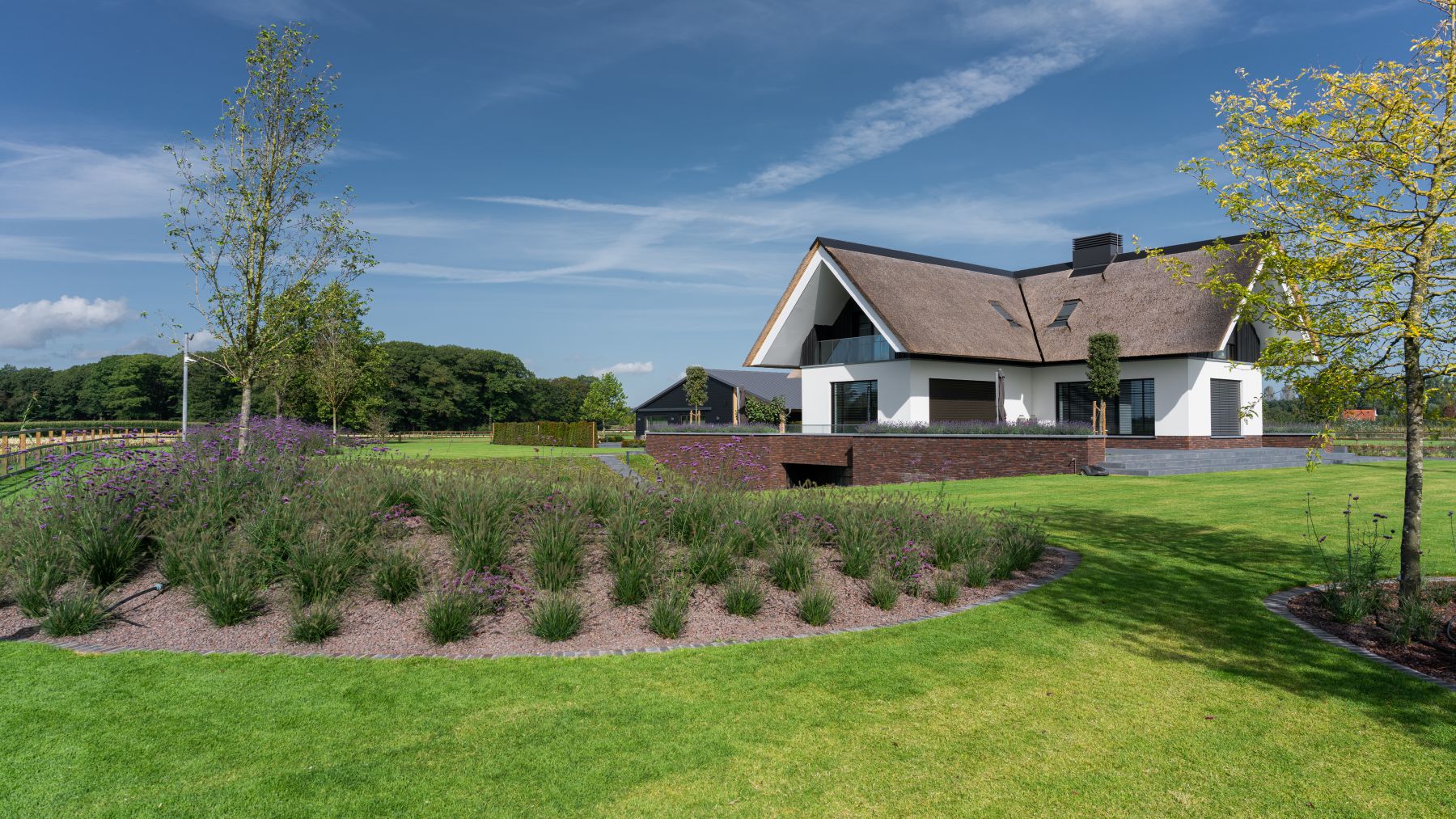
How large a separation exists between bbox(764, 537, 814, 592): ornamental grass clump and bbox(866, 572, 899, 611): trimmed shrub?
21.5 inches

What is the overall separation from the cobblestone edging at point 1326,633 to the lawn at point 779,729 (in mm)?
131

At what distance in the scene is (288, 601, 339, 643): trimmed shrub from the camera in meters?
5.67

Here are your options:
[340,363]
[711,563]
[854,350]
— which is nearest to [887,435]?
[854,350]

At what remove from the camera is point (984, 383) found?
1113 inches

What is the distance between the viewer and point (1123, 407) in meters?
27.0

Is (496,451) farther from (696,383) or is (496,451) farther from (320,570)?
(320,570)

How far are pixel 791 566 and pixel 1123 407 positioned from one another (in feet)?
77.9

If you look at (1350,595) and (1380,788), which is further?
(1350,595)

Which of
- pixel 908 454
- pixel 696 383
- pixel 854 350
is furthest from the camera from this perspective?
pixel 696 383

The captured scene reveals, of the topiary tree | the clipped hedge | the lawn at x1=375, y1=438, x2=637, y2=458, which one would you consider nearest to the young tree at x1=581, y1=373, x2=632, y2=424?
the clipped hedge

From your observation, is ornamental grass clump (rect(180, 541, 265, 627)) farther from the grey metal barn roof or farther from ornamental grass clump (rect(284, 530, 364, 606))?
the grey metal barn roof

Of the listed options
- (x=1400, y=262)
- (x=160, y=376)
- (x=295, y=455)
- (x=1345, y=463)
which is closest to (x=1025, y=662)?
(x=1400, y=262)

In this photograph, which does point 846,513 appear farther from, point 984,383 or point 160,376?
point 160,376

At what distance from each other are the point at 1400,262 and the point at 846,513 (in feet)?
17.3
